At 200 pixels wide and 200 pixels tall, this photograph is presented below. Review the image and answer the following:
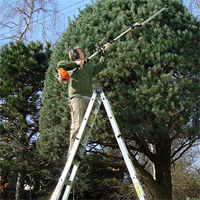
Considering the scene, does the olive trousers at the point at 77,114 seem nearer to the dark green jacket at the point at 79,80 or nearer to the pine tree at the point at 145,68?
the dark green jacket at the point at 79,80

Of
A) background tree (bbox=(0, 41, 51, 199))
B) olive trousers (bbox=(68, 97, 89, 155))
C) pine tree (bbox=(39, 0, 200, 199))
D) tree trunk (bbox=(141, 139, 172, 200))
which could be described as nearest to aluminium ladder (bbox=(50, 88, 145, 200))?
olive trousers (bbox=(68, 97, 89, 155))

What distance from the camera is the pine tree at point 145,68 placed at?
14.2 ft

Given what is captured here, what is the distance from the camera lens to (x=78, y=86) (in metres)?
3.94

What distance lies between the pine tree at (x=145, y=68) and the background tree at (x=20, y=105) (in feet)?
16.0

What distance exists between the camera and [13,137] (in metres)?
9.60

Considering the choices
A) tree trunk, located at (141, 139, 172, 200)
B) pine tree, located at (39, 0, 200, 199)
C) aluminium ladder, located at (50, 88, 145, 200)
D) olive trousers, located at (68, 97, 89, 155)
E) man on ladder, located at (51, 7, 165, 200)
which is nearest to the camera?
aluminium ladder, located at (50, 88, 145, 200)

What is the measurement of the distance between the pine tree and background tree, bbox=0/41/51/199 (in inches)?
192

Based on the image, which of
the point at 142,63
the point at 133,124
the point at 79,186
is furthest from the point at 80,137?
the point at 79,186

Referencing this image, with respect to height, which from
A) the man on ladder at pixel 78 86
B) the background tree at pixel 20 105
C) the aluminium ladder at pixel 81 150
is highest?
the background tree at pixel 20 105

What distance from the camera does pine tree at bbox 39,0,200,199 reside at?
14.2 feet

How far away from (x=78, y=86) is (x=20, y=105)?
687cm

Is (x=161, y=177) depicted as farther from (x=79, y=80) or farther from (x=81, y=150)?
(x=79, y=80)

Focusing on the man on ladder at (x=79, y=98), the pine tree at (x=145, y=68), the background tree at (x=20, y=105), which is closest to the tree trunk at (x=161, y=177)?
the pine tree at (x=145, y=68)

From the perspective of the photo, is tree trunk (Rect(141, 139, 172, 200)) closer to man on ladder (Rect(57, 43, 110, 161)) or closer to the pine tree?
the pine tree
